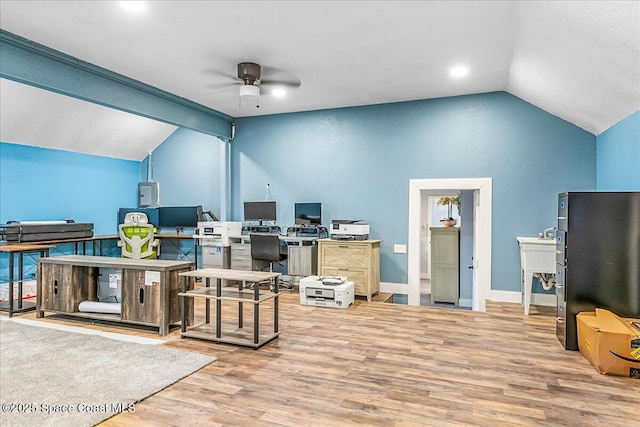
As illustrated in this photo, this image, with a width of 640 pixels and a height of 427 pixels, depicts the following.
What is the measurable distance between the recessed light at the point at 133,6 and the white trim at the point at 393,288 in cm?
458

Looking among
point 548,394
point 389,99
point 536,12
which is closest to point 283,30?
point 536,12

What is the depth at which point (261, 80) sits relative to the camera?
504 cm

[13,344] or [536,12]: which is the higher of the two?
[536,12]

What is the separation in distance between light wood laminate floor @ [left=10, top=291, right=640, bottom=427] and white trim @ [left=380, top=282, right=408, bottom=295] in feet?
5.42

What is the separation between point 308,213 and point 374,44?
2.97 m

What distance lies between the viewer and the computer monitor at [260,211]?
654cm

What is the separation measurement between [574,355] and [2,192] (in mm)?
7300

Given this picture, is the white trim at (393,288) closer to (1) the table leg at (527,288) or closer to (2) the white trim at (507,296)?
(2) the white trim at (507,296)

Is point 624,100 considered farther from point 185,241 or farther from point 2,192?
point 2,192

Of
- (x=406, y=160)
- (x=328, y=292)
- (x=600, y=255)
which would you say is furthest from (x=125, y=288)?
(x=600, y=255)

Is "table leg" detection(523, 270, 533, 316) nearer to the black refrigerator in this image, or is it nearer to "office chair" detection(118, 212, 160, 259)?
the black refrigerator

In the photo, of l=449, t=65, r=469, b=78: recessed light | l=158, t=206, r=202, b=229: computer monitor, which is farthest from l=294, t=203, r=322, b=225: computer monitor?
l=449, t=65, r=469, b=78: recessed light

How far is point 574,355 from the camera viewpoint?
3.43m

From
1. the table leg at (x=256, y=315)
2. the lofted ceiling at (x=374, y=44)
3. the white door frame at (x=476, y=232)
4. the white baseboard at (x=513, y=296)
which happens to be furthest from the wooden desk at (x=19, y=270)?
the white door frame at (x=476, y=232)
